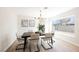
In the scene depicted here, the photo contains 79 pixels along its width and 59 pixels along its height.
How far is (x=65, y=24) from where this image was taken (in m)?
2.06

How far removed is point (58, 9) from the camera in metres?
2.00

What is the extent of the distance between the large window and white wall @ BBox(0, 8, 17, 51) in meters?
0.88

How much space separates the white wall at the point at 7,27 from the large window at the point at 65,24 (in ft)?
2.88

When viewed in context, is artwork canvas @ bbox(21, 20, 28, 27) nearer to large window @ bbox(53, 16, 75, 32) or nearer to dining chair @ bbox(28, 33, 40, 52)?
dining chair @ bbox(28, 33, 40, 52)

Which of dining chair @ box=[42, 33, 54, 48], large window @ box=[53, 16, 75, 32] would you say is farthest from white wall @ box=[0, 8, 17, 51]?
large window @ box=[53, 16, 75, 32]

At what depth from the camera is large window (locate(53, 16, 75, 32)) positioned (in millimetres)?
2006

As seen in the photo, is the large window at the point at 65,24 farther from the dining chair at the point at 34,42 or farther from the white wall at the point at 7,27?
the white wall at the point at 7,27

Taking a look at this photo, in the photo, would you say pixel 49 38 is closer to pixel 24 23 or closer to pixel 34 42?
pixel 34 42

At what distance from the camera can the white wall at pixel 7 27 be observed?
197 centimetres

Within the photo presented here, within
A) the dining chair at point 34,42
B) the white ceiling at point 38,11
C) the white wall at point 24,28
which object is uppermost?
the white ceiling at point 38,11

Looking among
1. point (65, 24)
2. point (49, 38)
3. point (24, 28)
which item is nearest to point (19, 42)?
point (24, 28)

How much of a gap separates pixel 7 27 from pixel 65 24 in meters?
1.20

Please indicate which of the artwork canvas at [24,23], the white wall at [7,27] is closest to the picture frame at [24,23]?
the artwork canvas at [24,23]
